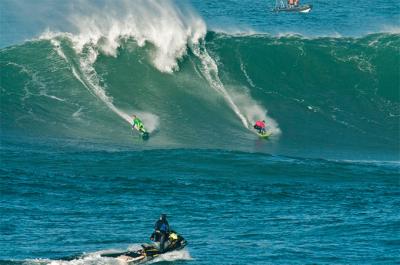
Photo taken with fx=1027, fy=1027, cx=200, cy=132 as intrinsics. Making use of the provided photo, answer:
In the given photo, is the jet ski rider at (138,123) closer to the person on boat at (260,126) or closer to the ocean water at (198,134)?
the ocean water at (198,134)

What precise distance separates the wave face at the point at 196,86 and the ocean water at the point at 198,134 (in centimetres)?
11

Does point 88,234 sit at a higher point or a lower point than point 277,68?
lower

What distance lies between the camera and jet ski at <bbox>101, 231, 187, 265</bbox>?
3189cm

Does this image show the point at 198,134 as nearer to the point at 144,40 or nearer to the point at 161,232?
the point at 144,40

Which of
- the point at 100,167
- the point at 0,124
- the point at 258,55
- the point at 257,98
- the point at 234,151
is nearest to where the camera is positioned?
the point at 100,167

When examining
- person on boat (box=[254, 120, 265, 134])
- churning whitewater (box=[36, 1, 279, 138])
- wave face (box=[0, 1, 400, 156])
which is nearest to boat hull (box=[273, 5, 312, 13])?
wave face (box=[0, 1, 400, 156])

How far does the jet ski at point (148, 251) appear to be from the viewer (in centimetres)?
3189

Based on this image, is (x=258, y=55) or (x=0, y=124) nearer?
(x=0, y=124)

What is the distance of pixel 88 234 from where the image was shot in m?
34.8

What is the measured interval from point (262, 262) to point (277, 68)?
89.7ft

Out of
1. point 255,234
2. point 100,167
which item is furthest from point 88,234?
point 100,167

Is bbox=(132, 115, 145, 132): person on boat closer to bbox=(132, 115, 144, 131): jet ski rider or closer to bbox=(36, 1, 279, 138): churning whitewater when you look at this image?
bbox=(132, 115, 144, 131): jet ski rider

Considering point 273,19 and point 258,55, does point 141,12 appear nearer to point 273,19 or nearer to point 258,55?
point 258,55

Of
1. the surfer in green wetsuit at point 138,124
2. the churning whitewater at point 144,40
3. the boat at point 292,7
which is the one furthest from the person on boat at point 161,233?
the boat at point 292,7
